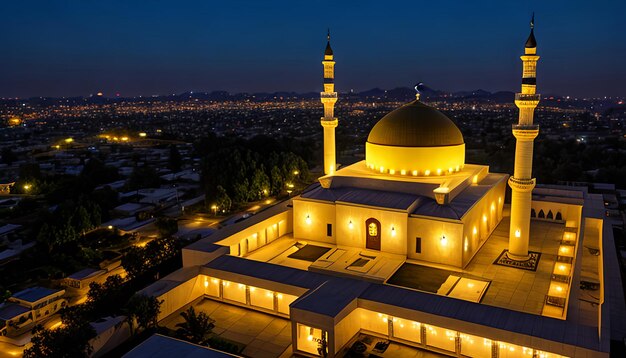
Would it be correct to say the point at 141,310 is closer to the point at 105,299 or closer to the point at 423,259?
the point at 105,299

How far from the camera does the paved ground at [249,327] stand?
1922cm

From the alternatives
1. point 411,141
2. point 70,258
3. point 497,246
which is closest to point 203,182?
point 70,258

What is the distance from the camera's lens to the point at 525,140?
25.0 m

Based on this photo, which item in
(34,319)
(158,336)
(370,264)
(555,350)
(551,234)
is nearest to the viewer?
(555,350)

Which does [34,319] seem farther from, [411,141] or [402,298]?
[411,141]

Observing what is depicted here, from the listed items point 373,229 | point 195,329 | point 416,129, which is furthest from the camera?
point 416,129

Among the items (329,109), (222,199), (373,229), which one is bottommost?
(222,199)

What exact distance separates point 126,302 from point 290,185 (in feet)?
99.5

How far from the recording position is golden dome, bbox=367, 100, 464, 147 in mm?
30453

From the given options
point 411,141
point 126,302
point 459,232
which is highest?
point 411,141

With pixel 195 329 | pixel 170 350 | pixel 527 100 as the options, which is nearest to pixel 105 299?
pixel 195 329

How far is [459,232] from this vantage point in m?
24.9

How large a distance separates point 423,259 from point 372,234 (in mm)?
3279

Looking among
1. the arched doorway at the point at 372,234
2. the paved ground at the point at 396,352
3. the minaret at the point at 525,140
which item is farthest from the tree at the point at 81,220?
the minaret at the point at 525,140
